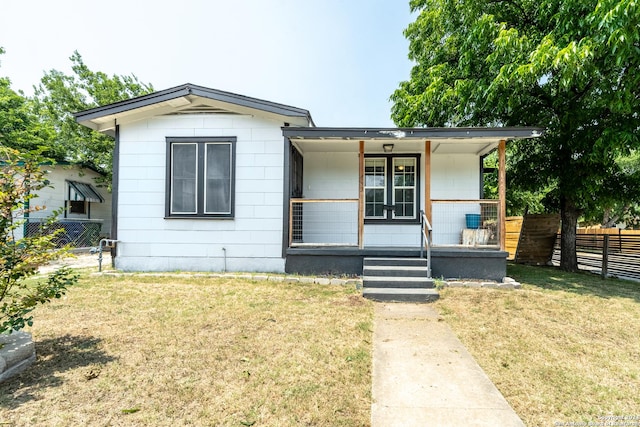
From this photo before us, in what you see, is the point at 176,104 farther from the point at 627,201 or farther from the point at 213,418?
the point at 627,201

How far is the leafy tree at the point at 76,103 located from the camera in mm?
16625

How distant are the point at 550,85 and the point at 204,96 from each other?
778 centimetres

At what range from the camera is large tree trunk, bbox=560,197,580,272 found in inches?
363

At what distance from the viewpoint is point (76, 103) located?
1733 centimetres

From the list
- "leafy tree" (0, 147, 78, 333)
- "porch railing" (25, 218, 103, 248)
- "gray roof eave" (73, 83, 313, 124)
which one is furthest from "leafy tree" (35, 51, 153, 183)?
"leafy tree" (0, 147, 78, 333)

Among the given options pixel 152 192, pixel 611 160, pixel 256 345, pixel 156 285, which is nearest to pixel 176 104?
pixel 152 192

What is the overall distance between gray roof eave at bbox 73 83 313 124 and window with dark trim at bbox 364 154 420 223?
7.91ft

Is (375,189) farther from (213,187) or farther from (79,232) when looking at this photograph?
(79,232)

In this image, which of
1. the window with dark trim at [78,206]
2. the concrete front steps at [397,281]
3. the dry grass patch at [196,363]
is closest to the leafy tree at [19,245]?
the dry grass patch at [196,363]

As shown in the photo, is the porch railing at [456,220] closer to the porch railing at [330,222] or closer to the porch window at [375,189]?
the porch window at [375,189]

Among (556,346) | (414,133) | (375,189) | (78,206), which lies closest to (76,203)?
(78,206)

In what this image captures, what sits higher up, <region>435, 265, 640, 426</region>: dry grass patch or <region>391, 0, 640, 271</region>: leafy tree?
<region>391, 0, 640, 271</region>: leafy tree

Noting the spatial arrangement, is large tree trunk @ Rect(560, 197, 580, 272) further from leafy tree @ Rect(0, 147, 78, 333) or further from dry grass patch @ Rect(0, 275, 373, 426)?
leafy tree @ Rect(0, 147, 78, 333)

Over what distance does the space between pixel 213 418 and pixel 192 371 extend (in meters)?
0.77
